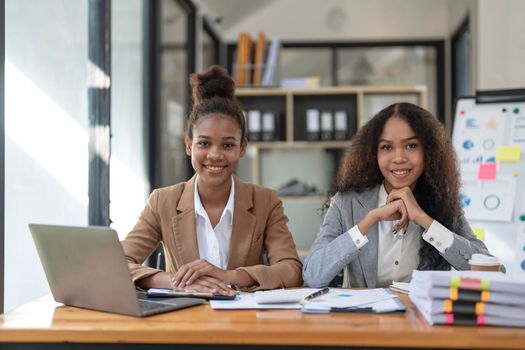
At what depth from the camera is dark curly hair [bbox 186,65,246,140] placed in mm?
1999

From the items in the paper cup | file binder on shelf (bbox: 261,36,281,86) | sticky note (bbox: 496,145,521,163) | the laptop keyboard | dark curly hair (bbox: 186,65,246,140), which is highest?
file binder on shelf (bbox: 261,36,281,86)

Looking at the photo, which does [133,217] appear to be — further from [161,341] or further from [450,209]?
[161,341]

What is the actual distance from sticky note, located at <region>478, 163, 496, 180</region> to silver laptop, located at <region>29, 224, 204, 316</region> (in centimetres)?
207

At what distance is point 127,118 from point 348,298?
97.5 inches

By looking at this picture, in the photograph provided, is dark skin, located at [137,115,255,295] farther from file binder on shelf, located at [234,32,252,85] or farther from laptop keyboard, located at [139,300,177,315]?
file binder on shelf, located at [234,32,252,85]

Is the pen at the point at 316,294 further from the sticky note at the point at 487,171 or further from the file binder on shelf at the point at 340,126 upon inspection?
the file binder on shelf at the point at 340,126

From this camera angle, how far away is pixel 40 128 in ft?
7.74

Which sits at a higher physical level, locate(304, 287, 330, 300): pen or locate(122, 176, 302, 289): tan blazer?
locate(122, 176, 302, 289): tan blazer

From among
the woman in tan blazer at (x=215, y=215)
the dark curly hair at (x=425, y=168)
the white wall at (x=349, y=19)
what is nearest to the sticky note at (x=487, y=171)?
the dark curly hair at (x=425, y=168)

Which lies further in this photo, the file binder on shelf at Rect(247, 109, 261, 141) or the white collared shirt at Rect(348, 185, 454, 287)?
the file binder on shelf at Rect(247, 109, 261, 141)

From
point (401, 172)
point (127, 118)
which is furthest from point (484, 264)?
point (127, 118)

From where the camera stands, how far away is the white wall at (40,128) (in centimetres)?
213

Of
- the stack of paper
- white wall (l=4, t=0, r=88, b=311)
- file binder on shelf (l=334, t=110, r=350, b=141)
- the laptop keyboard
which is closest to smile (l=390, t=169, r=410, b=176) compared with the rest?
the stack of paper

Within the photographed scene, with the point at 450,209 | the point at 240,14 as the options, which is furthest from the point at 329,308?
the point at 240,14
